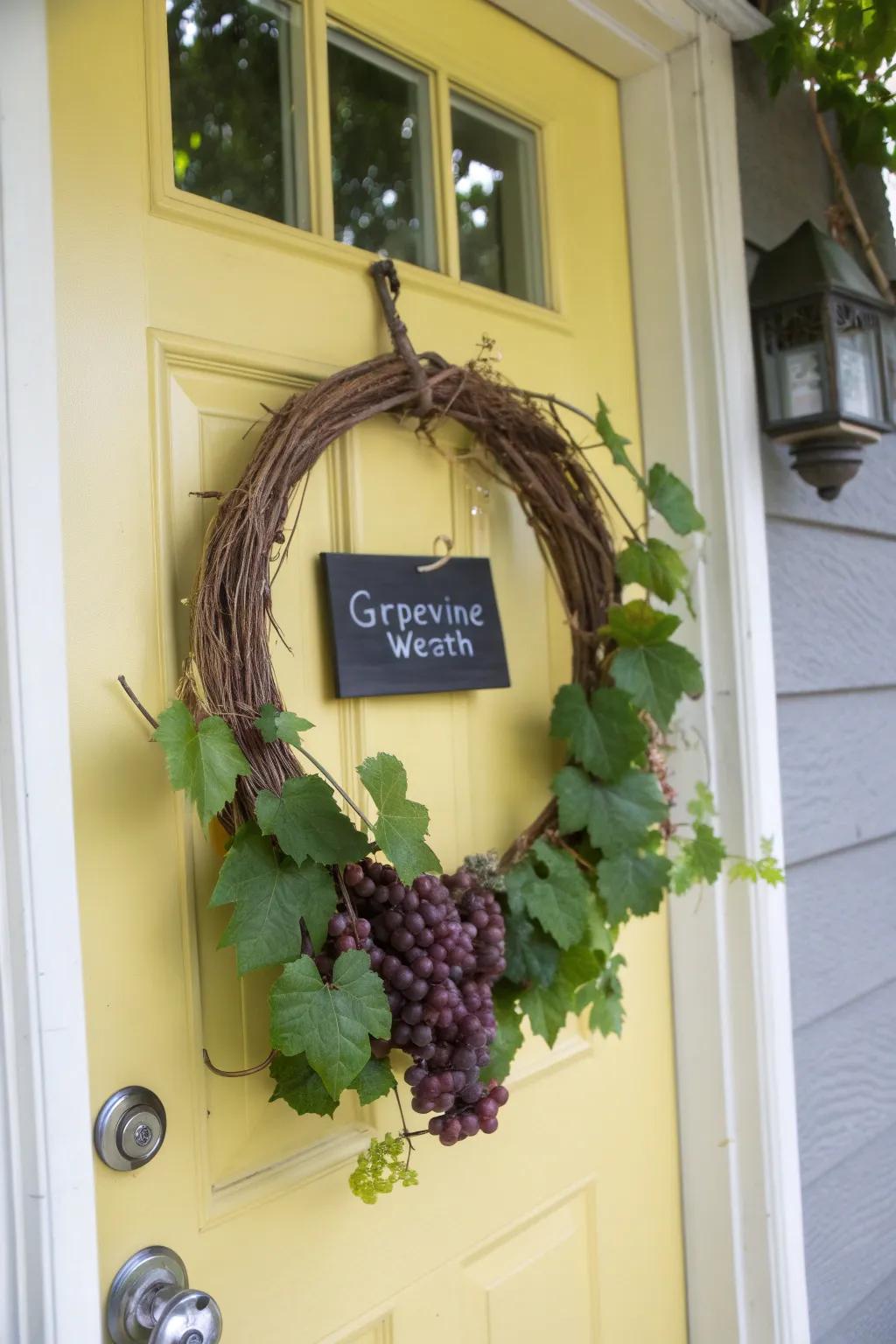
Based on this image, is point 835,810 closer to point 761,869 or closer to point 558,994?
point 761,869

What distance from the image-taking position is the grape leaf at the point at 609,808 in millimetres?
1062

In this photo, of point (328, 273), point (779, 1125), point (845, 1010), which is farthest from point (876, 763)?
point (328, 273)

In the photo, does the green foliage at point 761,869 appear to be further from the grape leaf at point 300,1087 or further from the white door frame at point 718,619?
the grape leaf at point 300,1087

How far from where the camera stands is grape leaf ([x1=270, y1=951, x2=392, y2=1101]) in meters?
0.74

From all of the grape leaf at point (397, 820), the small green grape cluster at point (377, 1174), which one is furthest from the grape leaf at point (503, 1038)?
the grape leaf at point (397, 820)

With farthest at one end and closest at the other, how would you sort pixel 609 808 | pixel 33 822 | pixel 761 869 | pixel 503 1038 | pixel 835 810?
pixel 835 810
pixel 761 869
pixel 609 808
pixel 503 1038
pixel 33 822

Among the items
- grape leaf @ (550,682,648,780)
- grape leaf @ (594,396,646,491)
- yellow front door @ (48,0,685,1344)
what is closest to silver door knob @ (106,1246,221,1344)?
yellow front door @ (48,0,685,1344)

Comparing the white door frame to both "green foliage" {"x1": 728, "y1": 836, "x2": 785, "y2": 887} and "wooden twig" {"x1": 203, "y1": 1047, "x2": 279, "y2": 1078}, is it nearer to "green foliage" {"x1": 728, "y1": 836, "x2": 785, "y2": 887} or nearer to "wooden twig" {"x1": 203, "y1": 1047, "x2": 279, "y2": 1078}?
"green foliage" {"x1": 728, "y1": 836, "x2": 785, "y2": 887}

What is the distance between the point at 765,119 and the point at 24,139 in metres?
1.09

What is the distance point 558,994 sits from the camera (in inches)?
39.4

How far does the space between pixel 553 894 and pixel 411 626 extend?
0.30 metres

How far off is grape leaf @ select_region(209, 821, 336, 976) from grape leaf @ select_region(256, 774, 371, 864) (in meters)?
0.02

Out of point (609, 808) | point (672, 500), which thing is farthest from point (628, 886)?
point (672, 500)

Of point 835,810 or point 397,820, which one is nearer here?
point 397,820
